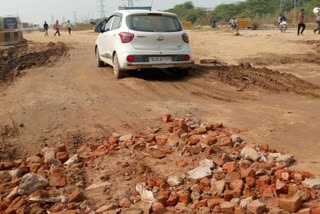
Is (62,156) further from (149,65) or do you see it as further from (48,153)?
(149,65)

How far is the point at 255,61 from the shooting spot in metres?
12.2

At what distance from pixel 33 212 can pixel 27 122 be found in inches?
102

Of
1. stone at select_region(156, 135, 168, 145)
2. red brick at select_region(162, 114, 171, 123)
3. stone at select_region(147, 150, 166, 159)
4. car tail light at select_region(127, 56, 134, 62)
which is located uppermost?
car tail light at select_region(127, 56, 134, 62)

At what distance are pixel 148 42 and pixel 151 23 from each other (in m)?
0.55

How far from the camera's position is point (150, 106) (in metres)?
6.48

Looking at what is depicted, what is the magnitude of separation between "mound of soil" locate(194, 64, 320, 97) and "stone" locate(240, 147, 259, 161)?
3.68 metres

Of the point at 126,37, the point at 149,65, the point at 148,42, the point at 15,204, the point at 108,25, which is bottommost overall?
the point at 15,204

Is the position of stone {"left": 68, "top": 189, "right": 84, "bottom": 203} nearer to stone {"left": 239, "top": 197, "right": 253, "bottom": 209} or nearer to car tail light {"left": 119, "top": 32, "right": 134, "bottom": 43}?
stone {"left": 239, "top": 197, "right": 253, "bottom": 209}

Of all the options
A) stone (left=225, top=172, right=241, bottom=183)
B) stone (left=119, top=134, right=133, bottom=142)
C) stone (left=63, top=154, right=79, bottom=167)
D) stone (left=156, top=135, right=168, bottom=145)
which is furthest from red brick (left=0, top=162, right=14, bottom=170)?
stone (left=225, top=172, right=241, bottom=183)

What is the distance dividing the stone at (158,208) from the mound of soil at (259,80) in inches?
205

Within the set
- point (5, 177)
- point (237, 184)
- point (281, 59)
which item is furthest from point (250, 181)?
point (281, 59)

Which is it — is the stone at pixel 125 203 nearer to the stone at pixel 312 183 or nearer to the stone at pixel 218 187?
the stone at pixel 218 187

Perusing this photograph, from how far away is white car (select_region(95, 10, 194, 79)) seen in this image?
27.7ft

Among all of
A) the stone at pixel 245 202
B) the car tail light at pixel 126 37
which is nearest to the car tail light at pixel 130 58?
the car tail light at pixel 126 37
